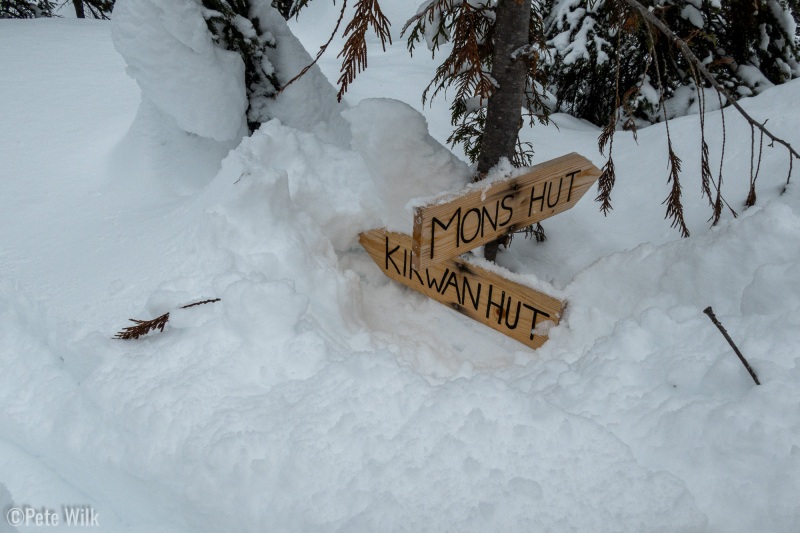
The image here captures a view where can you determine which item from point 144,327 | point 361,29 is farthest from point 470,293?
point 144,327

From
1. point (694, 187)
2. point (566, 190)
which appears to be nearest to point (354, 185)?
point (566, 190)

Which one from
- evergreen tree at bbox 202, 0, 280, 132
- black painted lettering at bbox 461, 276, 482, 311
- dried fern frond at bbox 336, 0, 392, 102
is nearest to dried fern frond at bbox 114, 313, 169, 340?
dried fern frond at bbox 336, 0, 392, 102

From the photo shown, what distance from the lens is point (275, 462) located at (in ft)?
5.71

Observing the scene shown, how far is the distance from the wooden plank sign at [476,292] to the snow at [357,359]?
116mm

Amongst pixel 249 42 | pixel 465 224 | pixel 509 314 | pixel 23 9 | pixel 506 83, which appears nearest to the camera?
pixel 465 224

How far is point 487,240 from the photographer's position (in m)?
2.48

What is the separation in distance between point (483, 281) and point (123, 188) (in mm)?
2740

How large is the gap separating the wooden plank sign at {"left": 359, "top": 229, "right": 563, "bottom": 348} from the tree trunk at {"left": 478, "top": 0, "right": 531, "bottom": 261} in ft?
2.15

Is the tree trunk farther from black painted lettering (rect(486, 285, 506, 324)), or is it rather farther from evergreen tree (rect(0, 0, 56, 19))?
evergreen tree (rect(0, 0, 56, 19))

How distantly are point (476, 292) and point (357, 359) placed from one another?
885mm

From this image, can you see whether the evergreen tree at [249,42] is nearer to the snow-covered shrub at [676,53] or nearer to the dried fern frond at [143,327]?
the dried fern frond at [143,327]

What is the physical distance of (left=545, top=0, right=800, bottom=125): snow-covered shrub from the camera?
5504mm

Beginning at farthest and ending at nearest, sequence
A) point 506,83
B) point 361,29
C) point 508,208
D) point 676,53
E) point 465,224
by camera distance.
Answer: point 676,53 → point 506,83 → point 508,208 → point 465,224 → point 361,29

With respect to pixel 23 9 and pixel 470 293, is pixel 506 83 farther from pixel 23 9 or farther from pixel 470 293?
pixel 23 9
